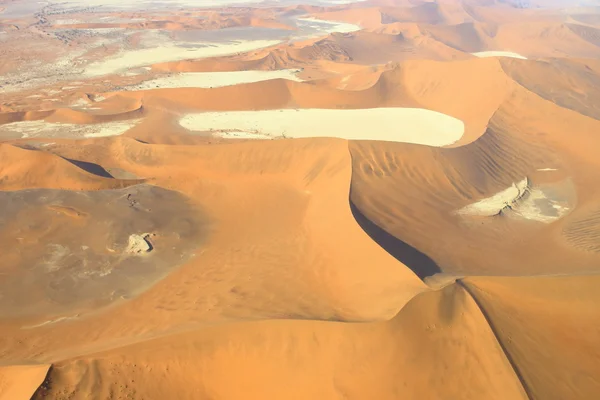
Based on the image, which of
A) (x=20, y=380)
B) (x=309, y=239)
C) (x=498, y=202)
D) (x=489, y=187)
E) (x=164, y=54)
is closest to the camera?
(x=20, y=380)

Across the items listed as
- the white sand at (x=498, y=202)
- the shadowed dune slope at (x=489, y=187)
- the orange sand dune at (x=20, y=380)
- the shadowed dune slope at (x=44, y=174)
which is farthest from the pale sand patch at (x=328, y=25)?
the orange sand dune at (x=20, y=380)

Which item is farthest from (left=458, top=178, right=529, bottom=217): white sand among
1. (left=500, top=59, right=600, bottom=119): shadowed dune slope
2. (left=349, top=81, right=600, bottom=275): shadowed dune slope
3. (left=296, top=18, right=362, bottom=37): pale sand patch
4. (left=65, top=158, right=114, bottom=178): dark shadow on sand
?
(left=296, top=18, right=362, bottom=37): pale sand patch

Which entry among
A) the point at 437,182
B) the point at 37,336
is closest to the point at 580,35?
the point at 437,182

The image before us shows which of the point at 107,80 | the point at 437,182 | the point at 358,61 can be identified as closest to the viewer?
the point at 437,182

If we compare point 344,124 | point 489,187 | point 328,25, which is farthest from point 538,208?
point 328,25

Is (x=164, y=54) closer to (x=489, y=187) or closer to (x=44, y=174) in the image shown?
(x=44, y=174)

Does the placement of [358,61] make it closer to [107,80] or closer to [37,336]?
[107,80]
